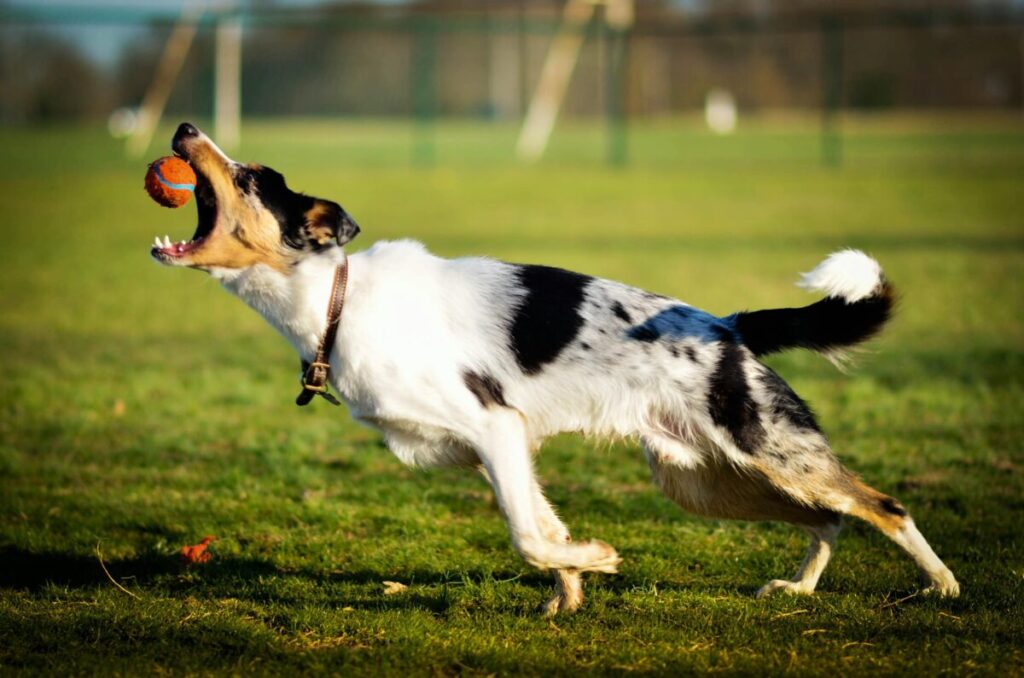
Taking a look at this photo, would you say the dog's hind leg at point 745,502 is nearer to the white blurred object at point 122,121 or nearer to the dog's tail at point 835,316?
the dog's tail at point 835,316

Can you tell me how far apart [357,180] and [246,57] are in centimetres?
1017

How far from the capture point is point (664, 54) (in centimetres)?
4222

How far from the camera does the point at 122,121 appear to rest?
37.6 meters

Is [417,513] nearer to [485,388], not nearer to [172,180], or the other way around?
[485,388]

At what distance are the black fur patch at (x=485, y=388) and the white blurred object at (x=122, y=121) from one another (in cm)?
3470

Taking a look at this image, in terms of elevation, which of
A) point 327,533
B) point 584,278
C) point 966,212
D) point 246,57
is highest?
point 246,57

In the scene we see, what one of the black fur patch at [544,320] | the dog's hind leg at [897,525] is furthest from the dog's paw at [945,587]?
the black fur patch at [544,320]

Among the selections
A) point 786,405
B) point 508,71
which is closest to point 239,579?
point 786,405

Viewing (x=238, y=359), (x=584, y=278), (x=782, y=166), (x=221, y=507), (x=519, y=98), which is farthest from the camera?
(x=519, y=98)

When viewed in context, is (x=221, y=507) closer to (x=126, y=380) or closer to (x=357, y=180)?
(x=126, y=380)

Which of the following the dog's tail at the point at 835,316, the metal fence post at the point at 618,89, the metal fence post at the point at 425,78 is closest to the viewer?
the dog's tail at the point at 835,316

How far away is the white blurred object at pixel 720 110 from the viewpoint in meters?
46.4

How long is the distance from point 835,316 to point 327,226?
2044mm

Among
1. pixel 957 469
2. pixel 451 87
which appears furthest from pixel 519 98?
pixel 957 469
